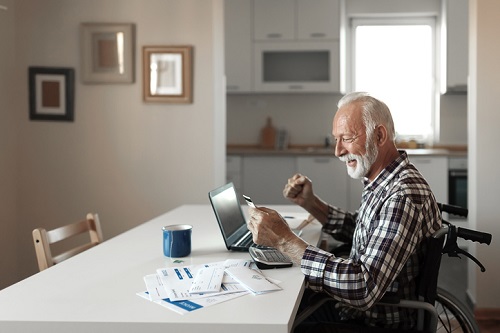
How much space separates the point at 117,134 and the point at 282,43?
2.53 m

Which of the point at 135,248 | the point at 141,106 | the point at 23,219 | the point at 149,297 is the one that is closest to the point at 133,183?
the point at 141,106

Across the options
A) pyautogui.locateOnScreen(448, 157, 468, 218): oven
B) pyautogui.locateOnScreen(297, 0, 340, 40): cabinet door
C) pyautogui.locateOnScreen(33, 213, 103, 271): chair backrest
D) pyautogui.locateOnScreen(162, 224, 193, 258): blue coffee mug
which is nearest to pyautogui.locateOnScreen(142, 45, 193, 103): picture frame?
pyautogui.locateOnScreen(33, 213, 103, 271): chair backrest

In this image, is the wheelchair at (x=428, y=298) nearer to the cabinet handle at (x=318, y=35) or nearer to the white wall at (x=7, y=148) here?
the white wall at (x=7, y=148)

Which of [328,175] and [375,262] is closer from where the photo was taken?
[375,262]

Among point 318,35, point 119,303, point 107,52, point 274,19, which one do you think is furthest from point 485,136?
point 274,19

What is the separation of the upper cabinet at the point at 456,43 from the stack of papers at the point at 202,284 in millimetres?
4565

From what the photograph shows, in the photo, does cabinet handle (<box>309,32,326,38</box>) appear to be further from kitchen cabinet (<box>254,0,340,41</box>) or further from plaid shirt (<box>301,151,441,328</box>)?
plaid shirt (<box>301,151,441,328</box>)

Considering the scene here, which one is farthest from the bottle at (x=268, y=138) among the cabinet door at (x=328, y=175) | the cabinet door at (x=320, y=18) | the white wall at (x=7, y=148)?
the white wall at (x=7, y=148)

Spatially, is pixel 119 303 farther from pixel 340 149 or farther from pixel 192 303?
pixel 340 149

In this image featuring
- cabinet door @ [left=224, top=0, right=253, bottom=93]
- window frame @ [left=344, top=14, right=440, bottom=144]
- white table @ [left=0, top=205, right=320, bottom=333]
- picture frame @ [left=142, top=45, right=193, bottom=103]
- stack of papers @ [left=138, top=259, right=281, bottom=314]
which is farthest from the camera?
window frame @ [left=344, top=14, right=440, bottom=144]

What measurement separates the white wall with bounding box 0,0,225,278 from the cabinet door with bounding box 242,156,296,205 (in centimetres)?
193

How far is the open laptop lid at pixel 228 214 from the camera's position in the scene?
2158mm

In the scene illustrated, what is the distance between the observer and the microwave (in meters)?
6.08

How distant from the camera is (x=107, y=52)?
4.08 meters
